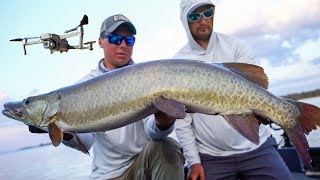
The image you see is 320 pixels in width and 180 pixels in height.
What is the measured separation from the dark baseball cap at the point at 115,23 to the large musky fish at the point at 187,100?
1480mm

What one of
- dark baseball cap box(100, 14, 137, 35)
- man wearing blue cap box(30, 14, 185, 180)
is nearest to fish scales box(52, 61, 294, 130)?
man wearing blue cap box(30, 14, 185, 180)

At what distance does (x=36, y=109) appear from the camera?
4594 mm

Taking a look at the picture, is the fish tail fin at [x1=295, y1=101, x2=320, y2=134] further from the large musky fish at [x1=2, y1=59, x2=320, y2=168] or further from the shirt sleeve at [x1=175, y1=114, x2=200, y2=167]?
the shirt sleeve at [x1=175, y1=114, x2=200, y2=167]

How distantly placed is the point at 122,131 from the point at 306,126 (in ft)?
8.06

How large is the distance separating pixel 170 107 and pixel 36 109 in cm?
161

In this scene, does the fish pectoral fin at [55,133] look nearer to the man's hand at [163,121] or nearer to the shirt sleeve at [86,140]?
the shirt sleeve at [86,140]

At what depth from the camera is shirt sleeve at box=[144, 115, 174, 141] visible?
502 centimetres

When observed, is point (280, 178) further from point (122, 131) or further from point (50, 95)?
point (50, 95)

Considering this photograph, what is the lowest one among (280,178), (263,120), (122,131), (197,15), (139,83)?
(280,178)

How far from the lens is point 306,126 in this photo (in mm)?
4199

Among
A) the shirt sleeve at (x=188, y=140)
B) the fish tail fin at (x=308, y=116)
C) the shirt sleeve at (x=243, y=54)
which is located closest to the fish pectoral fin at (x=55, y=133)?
the shirt sleeve at (x=188, y=140)

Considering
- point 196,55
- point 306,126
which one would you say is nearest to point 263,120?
point 306,126

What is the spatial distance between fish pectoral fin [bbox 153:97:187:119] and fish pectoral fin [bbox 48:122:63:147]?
3.81 ft

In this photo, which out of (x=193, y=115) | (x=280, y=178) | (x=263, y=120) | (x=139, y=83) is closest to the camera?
(x=139, y=83)
